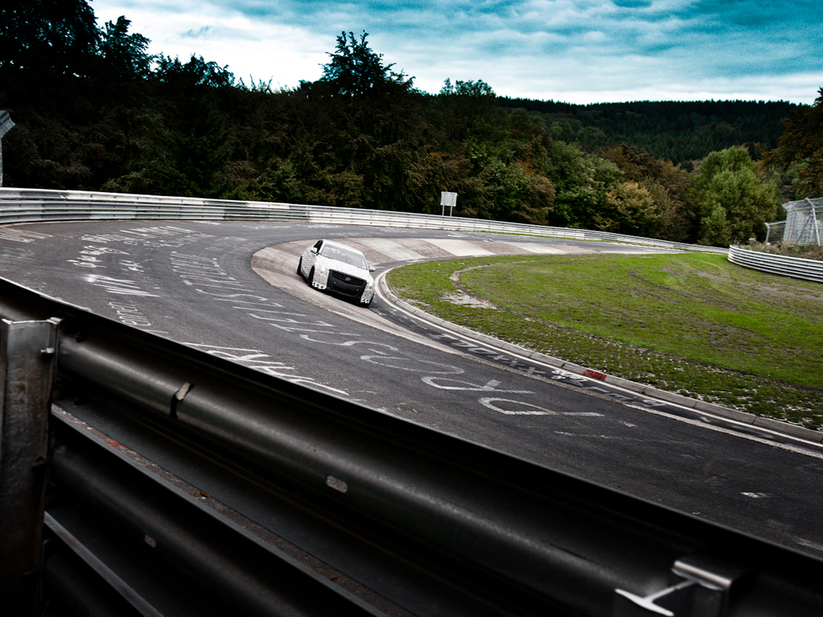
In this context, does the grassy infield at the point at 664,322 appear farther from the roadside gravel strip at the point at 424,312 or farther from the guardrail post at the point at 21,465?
the guardrail post at the point at 21,465

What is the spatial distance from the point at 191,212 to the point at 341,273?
1833 cm

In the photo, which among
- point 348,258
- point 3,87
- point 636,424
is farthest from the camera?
point 3,87

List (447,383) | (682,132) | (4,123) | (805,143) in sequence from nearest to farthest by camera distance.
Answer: (447,383)
(4,123)
(805,143)
(682,132)

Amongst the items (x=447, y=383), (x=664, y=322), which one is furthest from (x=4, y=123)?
(x=664, y=322)

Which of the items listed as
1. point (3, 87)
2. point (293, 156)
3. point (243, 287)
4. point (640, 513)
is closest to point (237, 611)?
point (640, 513)

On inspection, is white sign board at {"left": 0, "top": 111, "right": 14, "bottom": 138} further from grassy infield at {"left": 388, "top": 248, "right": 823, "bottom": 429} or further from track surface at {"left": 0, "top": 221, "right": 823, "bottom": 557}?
grassy infield at {"left": 388, "top": 248, "right": 823, "bottom": 429}

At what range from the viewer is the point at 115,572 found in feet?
6.81

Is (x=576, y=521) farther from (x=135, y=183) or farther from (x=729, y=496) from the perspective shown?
(x=135, y=183)

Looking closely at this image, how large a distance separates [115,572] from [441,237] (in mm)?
40470

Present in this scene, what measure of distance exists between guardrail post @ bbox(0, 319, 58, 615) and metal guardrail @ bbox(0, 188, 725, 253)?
66.0 ft

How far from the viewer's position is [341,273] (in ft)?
57.4

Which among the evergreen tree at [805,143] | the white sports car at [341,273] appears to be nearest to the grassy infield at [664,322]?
the white sports car at [341,273]

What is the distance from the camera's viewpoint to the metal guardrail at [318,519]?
109cm

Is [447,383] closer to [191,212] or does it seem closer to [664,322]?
[664,322]
